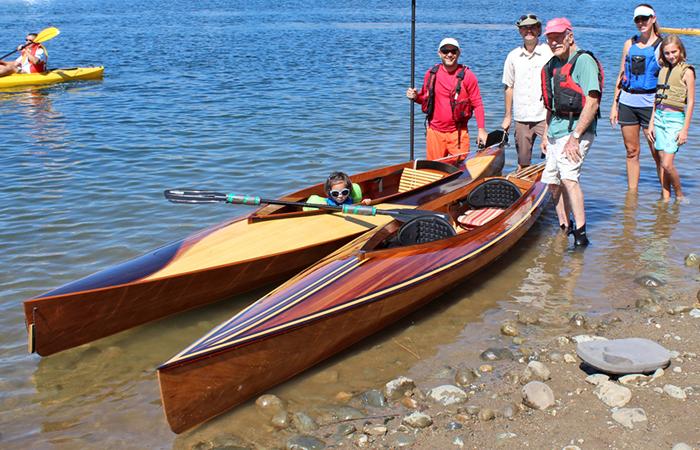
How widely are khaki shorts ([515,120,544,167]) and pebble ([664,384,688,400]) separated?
4.20m

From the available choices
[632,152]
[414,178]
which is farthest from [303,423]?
[632,152]

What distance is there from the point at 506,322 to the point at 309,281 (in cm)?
157

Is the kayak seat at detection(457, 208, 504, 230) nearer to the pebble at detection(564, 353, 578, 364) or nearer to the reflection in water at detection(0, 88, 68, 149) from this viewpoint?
the pebble at detection(564, 353, 578, 364)

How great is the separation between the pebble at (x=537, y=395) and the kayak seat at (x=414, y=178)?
3797mm

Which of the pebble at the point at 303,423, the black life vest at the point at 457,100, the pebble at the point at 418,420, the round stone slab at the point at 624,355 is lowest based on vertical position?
the pebble at the point at 303,423

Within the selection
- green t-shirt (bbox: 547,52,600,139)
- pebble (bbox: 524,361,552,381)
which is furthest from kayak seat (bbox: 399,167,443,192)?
pebble (bbox: 524,361,552,381)

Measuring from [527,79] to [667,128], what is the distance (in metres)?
1.49

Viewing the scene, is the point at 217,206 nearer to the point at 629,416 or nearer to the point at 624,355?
the point at 624,355

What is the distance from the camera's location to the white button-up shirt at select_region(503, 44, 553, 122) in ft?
26.2

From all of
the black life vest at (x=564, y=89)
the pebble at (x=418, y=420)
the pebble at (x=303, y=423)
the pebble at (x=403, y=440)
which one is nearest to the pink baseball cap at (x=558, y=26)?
the black life vest at (x=564, y=89)

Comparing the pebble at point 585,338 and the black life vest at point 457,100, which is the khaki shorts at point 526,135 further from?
the pebble at point 585,338

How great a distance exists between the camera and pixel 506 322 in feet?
19.0

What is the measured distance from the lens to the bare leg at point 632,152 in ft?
27.5

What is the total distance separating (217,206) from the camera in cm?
898
